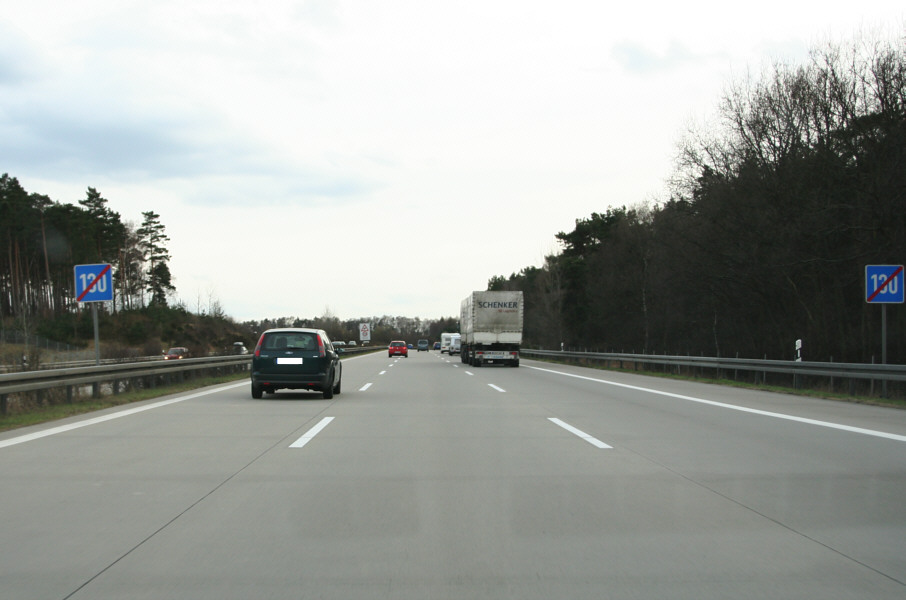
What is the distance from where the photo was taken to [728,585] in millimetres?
4332

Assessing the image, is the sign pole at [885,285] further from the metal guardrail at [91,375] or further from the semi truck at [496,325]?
the semi truck at [496,325]

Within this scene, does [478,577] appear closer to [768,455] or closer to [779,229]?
[768,455]

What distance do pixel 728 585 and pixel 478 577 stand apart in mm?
1441

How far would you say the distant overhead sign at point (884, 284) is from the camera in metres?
18.2

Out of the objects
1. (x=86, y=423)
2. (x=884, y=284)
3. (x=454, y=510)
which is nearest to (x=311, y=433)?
(x=86, y=423)

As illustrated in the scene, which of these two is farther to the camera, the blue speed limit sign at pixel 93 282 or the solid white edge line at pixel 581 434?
the blue speed limit sign at pixel 93 282

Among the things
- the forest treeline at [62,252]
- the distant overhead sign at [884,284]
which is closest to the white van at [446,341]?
the forest treeline at [62,252]

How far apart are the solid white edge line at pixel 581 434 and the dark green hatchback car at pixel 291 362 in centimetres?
606

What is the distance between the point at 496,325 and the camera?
36438mm

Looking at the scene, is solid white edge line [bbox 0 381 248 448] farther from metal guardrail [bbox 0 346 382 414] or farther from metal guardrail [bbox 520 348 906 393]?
metal guardrail [bbox 520 348 906 393]

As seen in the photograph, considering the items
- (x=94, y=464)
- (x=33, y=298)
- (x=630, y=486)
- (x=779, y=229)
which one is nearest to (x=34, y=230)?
(x=33, y=298)

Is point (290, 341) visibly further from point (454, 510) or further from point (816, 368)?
point (816, 368)

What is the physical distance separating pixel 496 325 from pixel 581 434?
2562 cm

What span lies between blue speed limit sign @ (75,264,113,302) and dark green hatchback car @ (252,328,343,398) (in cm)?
412
